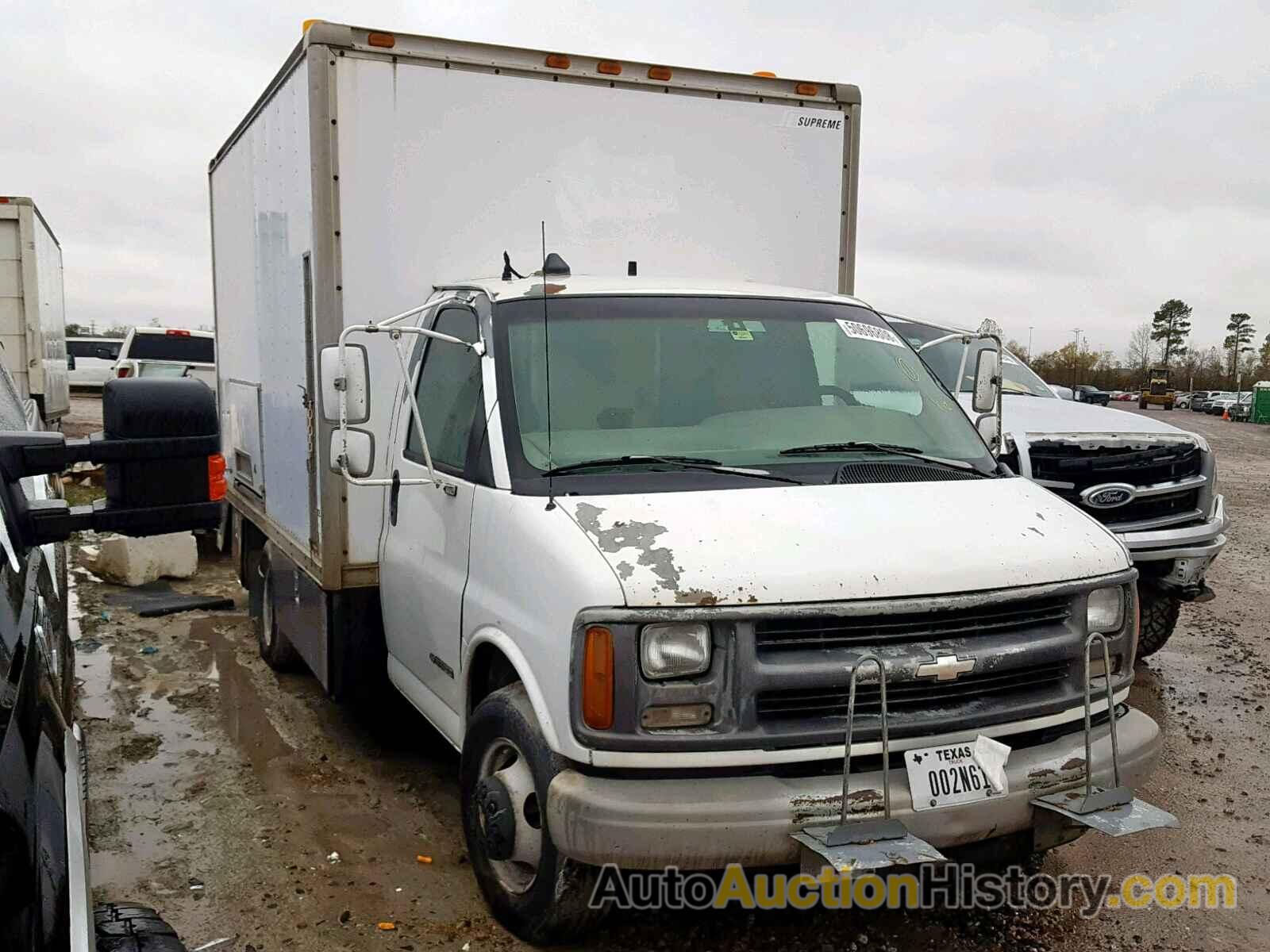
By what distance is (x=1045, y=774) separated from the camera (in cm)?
347

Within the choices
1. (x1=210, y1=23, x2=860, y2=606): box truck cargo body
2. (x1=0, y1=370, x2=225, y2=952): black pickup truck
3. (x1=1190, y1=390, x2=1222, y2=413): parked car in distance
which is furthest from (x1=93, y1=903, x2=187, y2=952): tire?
(x1=1190, y1=390, x2=1222, y2=413): parked car in distance

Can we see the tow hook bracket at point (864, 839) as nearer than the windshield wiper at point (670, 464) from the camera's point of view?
Yes

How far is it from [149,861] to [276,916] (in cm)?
78

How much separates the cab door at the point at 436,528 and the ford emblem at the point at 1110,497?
14.2ft

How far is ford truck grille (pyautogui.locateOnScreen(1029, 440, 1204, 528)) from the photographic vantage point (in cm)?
Result: 714

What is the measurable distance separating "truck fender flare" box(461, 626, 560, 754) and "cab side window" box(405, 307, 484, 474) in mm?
667

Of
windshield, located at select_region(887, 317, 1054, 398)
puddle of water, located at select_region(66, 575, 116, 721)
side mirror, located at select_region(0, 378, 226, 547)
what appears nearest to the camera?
side mirror, located at select_region(0, 378, 226, 547)

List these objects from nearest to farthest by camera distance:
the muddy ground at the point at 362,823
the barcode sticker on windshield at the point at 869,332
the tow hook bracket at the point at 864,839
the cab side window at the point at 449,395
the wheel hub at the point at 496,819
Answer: the tow hook bracket at the point at 864,839
the wheel hub at the point at 496,819
the muddy ground at the point at 362,823
the cab side window at the point at 449,395
the barcode sticker on windshield at the point at 869,332

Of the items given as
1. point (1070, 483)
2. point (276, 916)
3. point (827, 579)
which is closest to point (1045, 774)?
point (827, 579)

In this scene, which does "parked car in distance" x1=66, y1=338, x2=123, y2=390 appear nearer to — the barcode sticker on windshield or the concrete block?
the concrete block

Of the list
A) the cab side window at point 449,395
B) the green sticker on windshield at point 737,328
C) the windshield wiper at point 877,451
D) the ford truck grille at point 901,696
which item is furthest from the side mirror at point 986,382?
the cab side window at point 449,395

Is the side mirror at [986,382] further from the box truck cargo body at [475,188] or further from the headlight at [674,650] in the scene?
the headlight at [674,650]

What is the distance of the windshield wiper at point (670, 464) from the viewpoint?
379 cm

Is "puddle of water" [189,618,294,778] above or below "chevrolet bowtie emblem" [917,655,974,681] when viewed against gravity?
below
